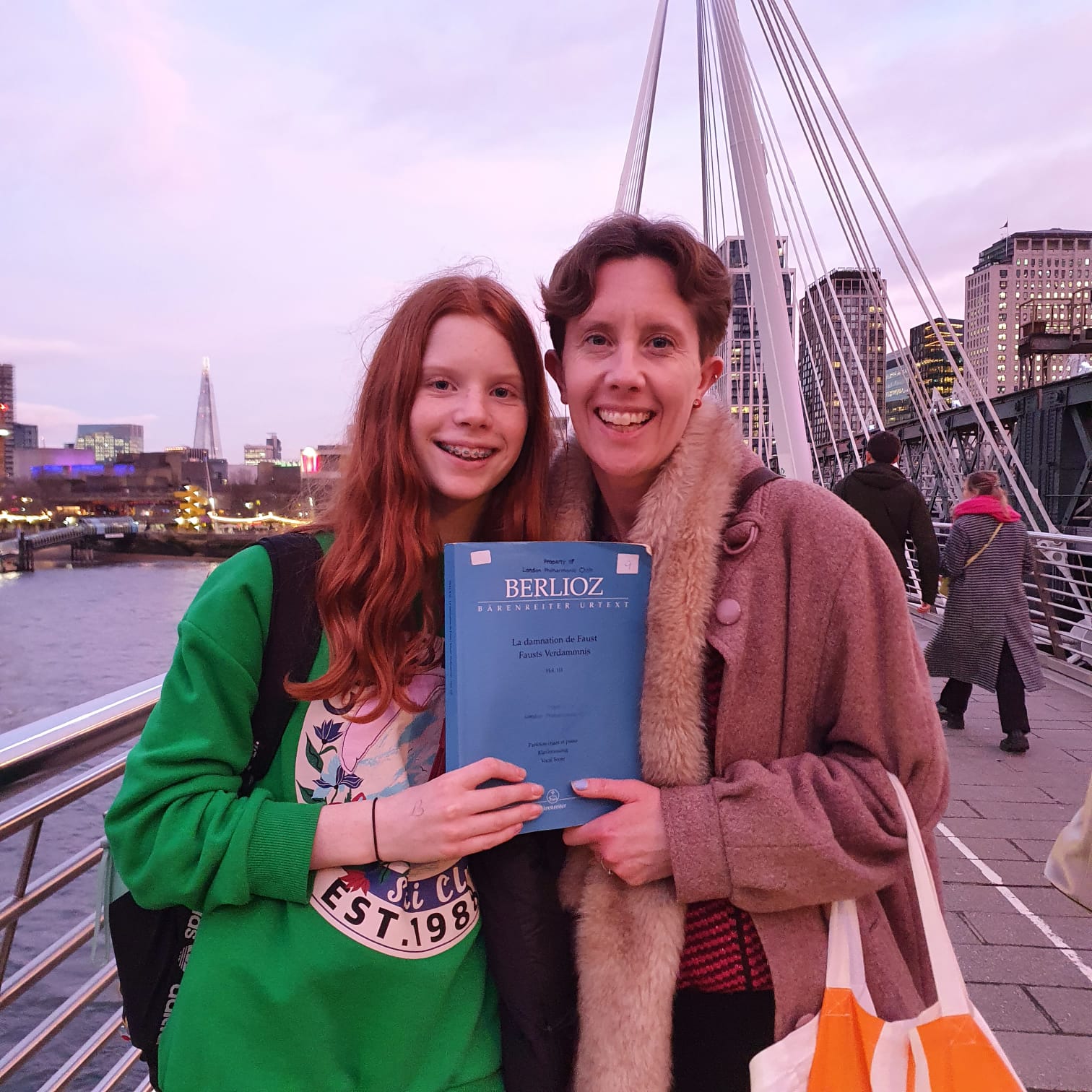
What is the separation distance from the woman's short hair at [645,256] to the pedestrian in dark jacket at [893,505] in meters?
4.72

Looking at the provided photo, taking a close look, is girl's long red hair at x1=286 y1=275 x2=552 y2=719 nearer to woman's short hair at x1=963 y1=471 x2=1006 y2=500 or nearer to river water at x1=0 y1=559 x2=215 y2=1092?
river water at x1=0 y1=559 x2=215 y2=1092

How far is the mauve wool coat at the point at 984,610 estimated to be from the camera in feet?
15.1

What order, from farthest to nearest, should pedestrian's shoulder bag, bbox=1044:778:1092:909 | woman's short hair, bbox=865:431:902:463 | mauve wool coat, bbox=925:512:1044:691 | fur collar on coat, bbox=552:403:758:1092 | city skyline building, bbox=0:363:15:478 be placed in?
city skyline building, bbox=0:363:15:478 < woman's short hair, bbox=865:431:902:463 < mauve wool coat, bbox=925:512:1044:691 < pedestrian's shoulder bag, bbox=1044:778:1092:909 < fur collar on coat, bbox=552:403:758:1092

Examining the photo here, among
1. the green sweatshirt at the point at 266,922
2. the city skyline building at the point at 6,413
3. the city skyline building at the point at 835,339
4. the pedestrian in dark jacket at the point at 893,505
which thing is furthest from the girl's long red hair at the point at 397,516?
the city skyline building at the point at 6,413

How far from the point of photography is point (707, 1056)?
3.55 feet

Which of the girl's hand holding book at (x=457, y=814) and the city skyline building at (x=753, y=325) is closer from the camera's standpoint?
the girl's hand holding book at (x=457, y=814)

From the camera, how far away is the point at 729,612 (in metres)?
1.04

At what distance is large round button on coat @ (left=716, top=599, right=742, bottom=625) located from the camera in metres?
1.04

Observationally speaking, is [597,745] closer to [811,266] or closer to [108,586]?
[811,266]

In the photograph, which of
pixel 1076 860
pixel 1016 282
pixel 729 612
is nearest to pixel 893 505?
pixel 1076 860

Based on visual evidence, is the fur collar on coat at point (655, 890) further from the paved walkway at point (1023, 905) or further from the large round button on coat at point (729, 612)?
the paved walkway at point (1023, 905)

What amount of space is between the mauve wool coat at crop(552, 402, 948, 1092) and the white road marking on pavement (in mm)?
1874

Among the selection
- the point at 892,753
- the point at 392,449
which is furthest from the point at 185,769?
the point at 892,753

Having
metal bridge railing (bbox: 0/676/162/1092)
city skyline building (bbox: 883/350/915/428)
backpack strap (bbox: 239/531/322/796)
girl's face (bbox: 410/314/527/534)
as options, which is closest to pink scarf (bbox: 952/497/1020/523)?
girl's face (bbox: 410/314/527/534)
